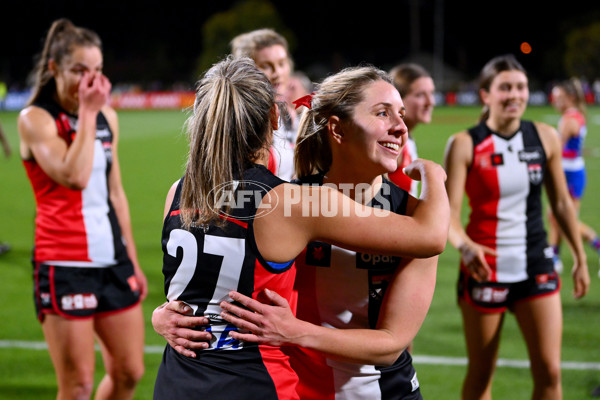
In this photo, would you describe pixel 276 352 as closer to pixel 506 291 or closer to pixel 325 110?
pixel 325 110

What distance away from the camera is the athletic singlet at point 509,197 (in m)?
4.14

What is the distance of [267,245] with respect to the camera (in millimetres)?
2137

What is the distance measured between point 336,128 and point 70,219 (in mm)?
1942

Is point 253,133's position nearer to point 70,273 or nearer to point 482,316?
point 70,273

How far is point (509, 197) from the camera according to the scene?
418 centimetres

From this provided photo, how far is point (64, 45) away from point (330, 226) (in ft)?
7.96

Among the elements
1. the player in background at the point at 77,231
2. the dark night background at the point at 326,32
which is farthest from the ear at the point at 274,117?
the dark night background at the point at 326,32

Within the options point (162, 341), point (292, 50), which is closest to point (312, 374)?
point (162, 341)

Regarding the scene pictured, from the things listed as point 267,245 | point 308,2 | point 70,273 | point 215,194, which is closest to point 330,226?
point 267,245

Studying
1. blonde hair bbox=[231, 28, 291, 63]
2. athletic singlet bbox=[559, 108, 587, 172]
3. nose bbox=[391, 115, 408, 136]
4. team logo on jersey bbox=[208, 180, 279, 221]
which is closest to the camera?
team logo on jersey bbox=[208, 180, 279, 221]

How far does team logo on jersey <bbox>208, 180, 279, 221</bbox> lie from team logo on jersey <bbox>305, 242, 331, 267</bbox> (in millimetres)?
558

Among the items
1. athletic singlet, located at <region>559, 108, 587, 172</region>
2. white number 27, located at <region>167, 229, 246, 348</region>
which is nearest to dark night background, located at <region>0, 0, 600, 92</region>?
→ athletic singlet, located at <region>559, 108, 587, 172</region>

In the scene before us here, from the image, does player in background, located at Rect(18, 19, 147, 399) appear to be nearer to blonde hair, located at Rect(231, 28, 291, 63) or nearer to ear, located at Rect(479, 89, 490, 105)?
blonde hair, located at Rect(231, 28, 291, 63)

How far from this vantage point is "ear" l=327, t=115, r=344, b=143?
2.57 meters
